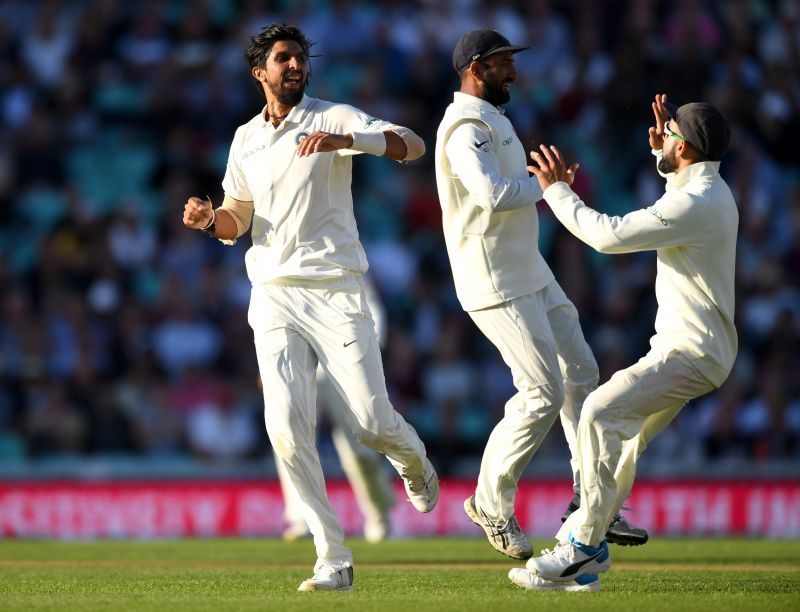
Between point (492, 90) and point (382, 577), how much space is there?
2.69 m

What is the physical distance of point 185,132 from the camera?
16172 mm

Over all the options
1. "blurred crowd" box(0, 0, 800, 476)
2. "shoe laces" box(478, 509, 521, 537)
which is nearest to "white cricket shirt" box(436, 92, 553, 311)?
"shoe laces" box(478, 509, 521, 537)

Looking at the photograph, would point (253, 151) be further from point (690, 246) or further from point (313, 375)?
point (690, 246)

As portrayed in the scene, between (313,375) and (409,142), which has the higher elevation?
(409,142)

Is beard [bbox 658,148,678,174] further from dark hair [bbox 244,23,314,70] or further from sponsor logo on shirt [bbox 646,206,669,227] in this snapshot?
dark hair [bbox 244,23,314,70]

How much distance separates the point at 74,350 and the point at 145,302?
924 millimetres

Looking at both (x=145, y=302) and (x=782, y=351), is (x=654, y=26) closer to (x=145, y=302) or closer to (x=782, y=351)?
(x=782, y=351)

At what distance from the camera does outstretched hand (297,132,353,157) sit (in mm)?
6922

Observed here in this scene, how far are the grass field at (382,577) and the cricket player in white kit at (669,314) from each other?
0.37 metres

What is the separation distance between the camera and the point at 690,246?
7.01 m

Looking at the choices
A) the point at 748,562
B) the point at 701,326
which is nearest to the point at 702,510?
the point at 748,562

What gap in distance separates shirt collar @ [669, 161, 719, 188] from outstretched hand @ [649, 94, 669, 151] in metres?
0.40

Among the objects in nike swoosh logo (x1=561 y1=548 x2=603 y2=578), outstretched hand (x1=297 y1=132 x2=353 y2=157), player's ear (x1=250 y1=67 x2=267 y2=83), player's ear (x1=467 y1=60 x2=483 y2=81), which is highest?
player's ear (x1=467 y1=60 x2=483 y2=81)

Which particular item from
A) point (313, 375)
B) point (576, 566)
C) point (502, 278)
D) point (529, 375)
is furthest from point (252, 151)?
point (576, 566)
